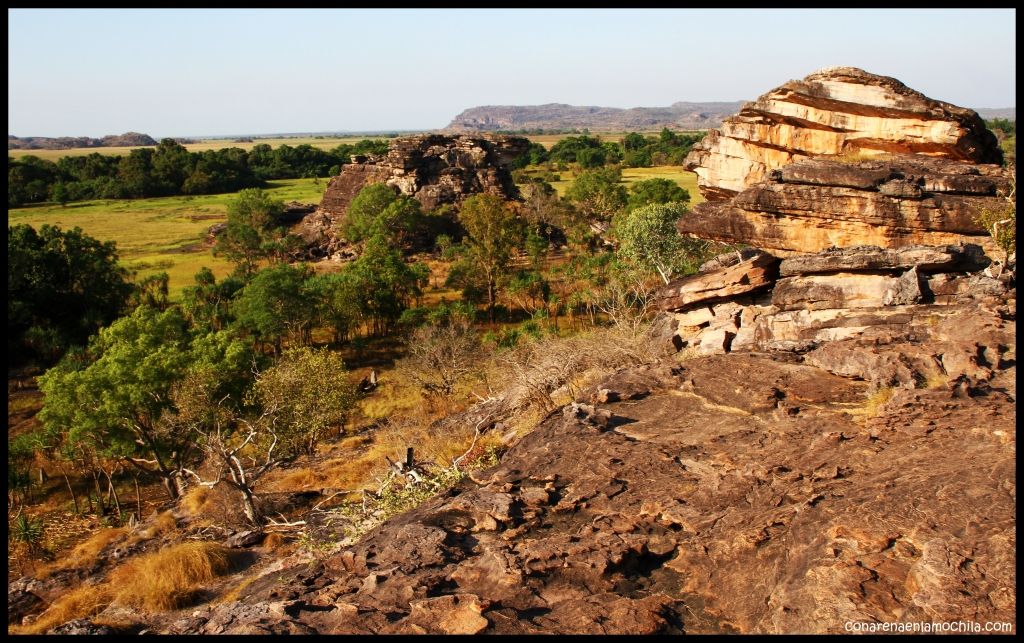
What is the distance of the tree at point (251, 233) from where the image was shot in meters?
51.4

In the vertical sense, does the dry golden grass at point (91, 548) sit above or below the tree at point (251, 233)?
below

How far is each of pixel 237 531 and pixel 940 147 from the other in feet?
72.1

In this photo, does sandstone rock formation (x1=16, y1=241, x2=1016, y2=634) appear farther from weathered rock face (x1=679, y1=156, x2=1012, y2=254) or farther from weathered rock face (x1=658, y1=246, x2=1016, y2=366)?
weathered rock face (x1=679, y1=156, x2=1012, y2=254)

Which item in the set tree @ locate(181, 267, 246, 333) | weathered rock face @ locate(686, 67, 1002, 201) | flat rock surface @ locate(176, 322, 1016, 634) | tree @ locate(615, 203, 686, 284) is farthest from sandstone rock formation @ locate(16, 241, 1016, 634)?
tree @ locate(181, 267, 246, 333)

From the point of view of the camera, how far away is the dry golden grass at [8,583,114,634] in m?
13.0

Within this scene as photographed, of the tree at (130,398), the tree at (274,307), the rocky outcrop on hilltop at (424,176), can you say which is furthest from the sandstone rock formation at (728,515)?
the rocky outcrop on hilltop at (424,176)

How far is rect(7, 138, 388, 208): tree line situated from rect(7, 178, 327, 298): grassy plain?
2570 millimetres

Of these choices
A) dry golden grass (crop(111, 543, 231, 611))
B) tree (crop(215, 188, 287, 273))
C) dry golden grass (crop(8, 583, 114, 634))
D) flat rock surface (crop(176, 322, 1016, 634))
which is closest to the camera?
flat rock surface (crop(176, 322, 1016, 634))

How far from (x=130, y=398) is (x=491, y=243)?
80.9 feet

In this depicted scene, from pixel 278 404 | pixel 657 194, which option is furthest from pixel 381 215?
pixel 278 404

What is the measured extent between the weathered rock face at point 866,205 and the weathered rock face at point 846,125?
983 mm

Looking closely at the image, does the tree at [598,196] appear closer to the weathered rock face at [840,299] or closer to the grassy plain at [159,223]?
the grassy plain at [159,223]
